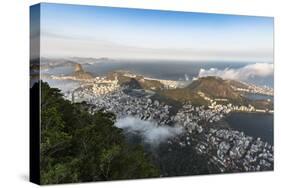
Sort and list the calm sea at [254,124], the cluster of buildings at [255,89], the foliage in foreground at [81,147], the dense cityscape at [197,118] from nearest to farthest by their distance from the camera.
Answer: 1. the foliage in foreground at [81,147]
2. the dense cityscape at [197,118]
3. the calm sea at [254,124]
4. the cluster of buildings at [255,89]

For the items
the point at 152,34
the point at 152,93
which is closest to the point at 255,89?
the point at 152,93

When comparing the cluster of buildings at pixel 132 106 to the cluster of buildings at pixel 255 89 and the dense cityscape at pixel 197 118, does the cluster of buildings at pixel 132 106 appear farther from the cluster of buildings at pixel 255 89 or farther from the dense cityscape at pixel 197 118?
the cluster of buildings at pixel 255 89

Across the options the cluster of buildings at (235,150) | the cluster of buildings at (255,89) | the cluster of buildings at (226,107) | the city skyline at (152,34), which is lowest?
the cluster of buildings at (235,150)

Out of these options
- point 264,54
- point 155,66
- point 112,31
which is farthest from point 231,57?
point 112,31

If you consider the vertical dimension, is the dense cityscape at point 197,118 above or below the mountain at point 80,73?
below

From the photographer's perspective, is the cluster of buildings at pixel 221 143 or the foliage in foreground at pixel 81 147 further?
the cluster of buildings at pixel 221 143

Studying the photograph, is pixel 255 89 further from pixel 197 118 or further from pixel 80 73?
pixel 80 73

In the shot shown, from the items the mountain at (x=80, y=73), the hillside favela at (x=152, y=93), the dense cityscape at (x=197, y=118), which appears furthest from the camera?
the dense cityscape at (x=197, y=118)

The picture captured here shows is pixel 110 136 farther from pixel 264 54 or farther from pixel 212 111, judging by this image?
pixel 264 54

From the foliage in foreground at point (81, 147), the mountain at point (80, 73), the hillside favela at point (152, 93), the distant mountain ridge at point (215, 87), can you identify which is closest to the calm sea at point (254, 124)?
the hillside favela at point (152, 93)
